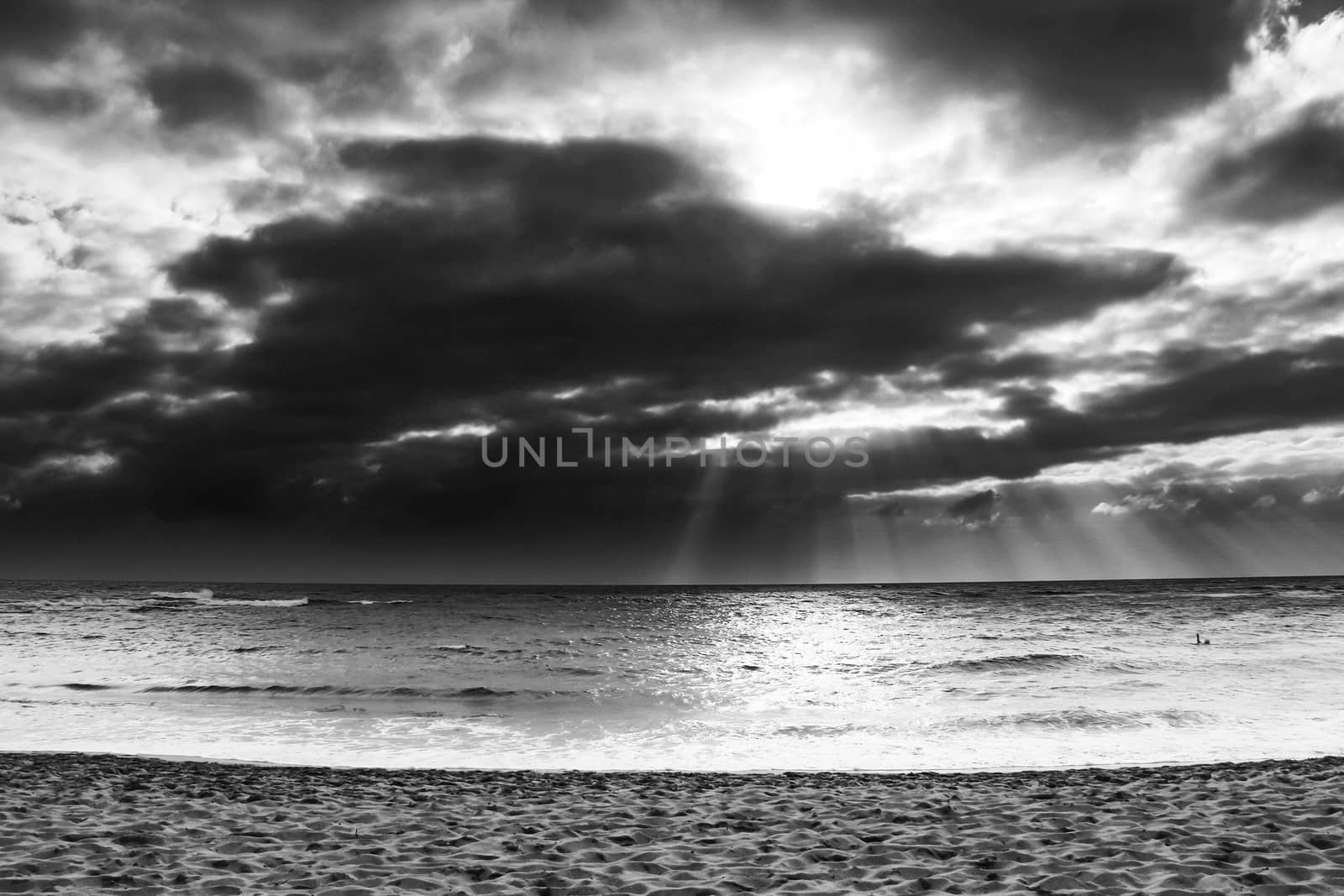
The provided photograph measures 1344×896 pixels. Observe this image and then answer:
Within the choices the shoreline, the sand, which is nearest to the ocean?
the shoreline

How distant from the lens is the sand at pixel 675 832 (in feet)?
22.1

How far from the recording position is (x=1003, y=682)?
2438cm

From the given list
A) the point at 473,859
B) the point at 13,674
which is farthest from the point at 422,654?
the point at 473,859

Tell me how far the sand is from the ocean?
8.82ft

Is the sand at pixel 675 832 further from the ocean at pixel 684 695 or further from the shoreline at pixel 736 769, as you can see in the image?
the ocean at pixel 684 695

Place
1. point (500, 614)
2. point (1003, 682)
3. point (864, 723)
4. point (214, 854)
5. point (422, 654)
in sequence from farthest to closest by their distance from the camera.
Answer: point (500, 614), point (422, 654), point (1003, 682), point (864, 723), point (214, 854)

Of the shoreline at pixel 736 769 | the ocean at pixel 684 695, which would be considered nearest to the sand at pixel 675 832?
the shoreline at pixel 736 769

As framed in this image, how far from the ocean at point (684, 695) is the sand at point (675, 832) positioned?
269cm

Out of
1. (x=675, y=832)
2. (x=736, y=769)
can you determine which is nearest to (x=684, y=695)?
(x=736, y=769)

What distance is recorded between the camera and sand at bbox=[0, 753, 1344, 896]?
22.1ft

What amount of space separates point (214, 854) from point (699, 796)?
560cm

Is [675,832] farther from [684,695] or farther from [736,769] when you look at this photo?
[684,695]

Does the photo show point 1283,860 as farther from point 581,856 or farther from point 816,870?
point 581,856

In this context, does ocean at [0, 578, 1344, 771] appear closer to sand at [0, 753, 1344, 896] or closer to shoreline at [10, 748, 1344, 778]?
shoreline at [10, 748, 1344, 778]
